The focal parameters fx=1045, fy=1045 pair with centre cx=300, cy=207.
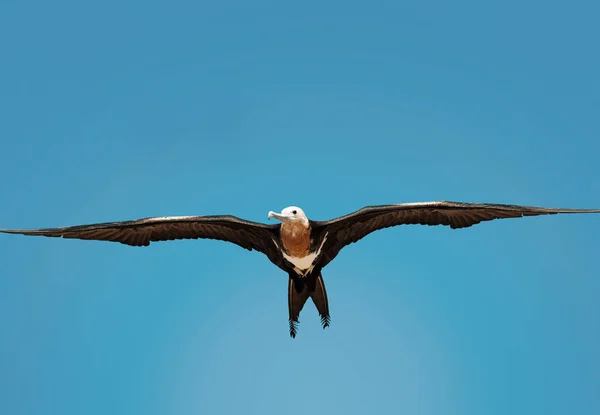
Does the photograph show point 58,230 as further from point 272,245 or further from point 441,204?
point 441,204

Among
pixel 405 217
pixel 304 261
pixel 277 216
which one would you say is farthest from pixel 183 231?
pixel 405 217

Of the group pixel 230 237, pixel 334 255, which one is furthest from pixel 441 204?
pixel 230 237

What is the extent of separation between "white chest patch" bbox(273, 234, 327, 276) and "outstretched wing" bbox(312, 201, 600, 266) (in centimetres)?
19

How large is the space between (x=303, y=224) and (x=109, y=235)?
286cm

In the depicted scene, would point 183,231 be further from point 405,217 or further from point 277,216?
point 405,217

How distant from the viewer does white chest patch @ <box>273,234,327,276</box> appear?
14.8 meters

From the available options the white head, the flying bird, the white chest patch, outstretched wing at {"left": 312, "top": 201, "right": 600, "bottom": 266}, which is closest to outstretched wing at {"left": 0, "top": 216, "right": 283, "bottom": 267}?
the flying bird

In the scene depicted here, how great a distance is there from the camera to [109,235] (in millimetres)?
15078

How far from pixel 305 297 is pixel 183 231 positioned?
203 cm

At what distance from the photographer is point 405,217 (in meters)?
15.0

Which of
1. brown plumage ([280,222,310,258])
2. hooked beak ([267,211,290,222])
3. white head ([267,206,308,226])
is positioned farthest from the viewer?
brown plumage ([280,222,310,258])

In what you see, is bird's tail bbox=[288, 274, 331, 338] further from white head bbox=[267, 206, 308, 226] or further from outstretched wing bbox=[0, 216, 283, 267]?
white head bbox=[267, 206, 308, 226]

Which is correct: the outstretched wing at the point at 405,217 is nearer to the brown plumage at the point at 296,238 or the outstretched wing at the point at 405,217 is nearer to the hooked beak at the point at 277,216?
the brown plumage at the point at 296,238

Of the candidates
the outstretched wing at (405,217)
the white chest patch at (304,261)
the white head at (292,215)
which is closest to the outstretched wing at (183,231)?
the white chest patch at (304,261)
